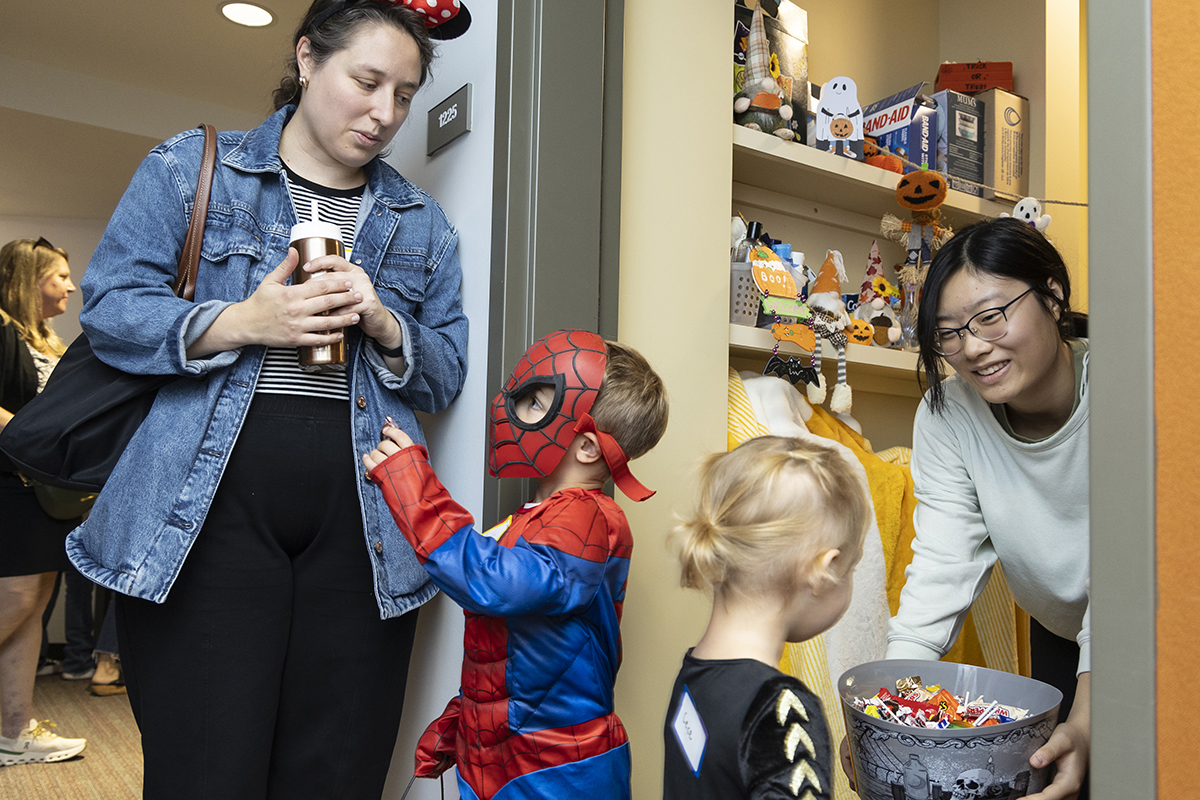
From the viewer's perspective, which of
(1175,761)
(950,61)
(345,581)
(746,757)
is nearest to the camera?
(1175,761)

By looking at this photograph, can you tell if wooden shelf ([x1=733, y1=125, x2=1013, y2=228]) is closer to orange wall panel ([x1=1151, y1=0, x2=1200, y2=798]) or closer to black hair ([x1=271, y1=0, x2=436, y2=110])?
black hair ([x1=271, y1=0, x2=436, y2=110])

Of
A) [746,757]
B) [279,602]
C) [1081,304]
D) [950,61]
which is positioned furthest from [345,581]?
[950,61]

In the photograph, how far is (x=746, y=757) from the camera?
0.85 m

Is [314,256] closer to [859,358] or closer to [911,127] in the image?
[859,358]

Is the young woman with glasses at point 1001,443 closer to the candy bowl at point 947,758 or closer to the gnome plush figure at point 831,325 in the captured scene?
the candy bowl at point 947,758

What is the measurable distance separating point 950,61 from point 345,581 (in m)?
2.62

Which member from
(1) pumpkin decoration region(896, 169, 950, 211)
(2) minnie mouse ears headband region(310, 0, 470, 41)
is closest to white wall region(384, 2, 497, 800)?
(2) minnie mouse ears headband region(310, 0, 470, 41)

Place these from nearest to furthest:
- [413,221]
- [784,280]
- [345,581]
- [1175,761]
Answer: [1175,761] → [345,581] → [413,221] → [784,280]

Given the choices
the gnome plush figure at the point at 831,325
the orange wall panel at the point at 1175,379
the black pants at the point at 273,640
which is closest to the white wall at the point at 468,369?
the black pants at the point at 273,640

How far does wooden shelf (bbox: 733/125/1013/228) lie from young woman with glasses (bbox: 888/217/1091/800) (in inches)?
26.2

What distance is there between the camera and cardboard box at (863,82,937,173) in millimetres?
2381

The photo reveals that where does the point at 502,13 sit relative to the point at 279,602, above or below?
above

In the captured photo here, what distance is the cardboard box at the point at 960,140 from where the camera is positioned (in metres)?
2.43

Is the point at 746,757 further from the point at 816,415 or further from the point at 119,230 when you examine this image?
the point at 816,415
